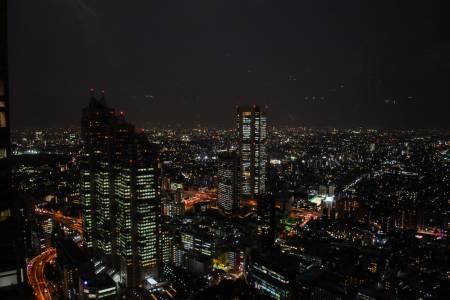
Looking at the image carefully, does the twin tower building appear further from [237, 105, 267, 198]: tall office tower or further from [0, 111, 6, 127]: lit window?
[237, 105, 267, 198]: tall office tower

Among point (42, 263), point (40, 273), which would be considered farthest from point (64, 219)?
point (40, 273)

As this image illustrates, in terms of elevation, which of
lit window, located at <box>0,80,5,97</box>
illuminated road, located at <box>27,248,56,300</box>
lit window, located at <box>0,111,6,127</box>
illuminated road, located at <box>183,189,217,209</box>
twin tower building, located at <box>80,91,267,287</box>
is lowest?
illuminated road, located at <box>27,248,56,300</box>

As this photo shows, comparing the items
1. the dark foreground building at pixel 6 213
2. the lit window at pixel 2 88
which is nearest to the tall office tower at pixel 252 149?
the dark foreground building at pixel 6 213

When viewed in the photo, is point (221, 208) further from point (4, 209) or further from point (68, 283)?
point (4, 209)

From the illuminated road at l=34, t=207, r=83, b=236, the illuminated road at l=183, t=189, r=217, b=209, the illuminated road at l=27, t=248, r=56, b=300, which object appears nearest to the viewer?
the illuminated road at l=27, t=248, r=56, b=300

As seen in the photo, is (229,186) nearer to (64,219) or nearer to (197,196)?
(197,196)

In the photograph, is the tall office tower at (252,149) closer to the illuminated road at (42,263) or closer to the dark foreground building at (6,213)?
the illuminated road at (42,263)

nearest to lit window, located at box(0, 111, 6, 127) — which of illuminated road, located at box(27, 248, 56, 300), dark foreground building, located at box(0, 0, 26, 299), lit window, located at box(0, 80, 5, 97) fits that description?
dark foreground building, located at box(0, 0, 26, 299)
